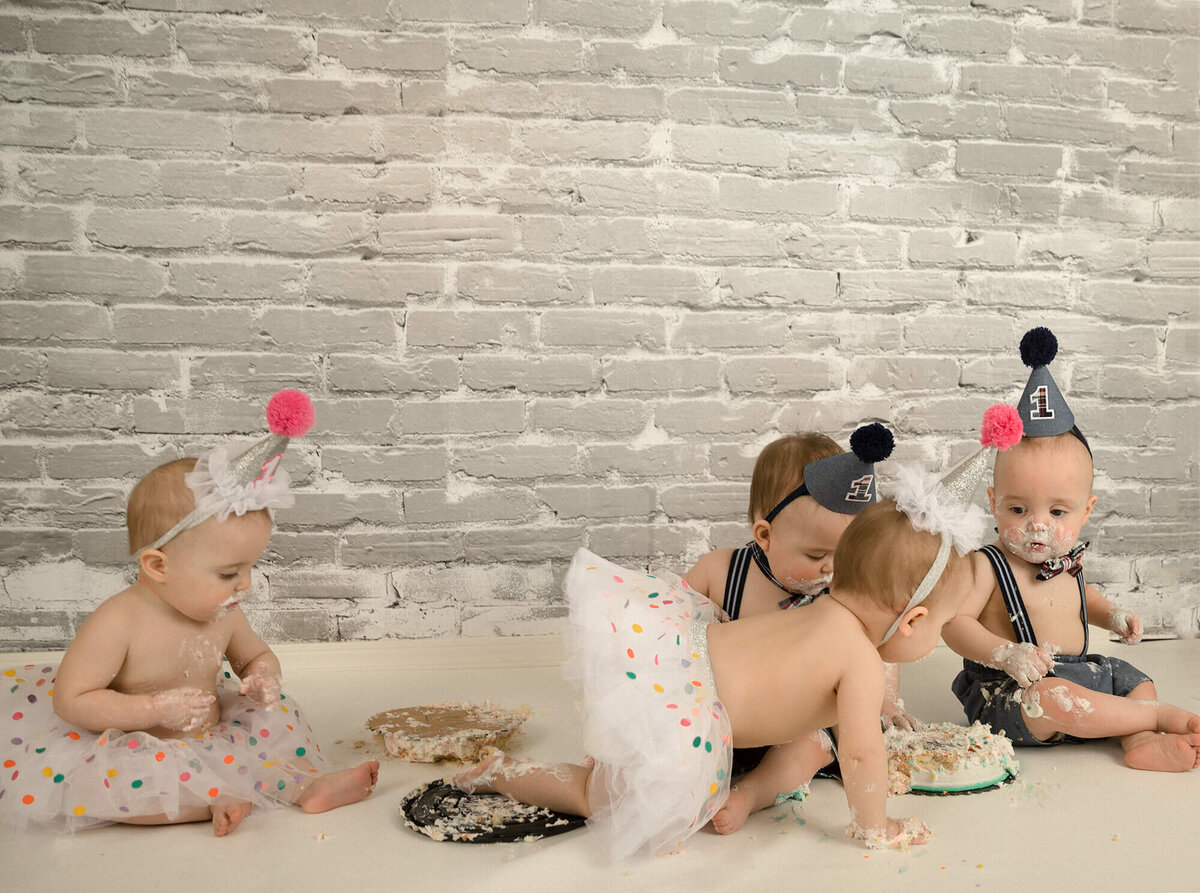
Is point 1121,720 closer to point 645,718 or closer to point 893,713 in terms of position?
point 893,713

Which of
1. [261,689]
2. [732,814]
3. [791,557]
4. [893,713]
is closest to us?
[732,814]

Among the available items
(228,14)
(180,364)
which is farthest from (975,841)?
(228,14)

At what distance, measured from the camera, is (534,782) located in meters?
1.67

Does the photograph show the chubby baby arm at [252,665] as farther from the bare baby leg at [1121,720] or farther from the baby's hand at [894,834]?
the bare baby leg at [1121,720]

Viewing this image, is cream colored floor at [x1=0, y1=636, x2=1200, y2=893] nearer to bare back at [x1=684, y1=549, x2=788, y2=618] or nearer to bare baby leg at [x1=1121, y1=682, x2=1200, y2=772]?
bare baby leg at [x1=1121, y1=682, x2=1200, y2=772]

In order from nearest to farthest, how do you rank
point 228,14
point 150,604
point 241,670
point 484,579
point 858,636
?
point 858,636
point 150,604
point 241,670
point 228,14
point 484,579

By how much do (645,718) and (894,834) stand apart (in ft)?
1.39

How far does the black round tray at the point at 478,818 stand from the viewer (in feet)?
5.23

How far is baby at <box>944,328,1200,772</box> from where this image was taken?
1.90 m

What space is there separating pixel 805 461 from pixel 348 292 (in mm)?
1218

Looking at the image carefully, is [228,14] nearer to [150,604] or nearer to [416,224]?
[416,224]

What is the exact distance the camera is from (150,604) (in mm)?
1736

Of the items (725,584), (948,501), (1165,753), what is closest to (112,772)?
(725,584)

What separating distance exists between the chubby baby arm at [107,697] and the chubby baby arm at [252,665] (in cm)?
10
